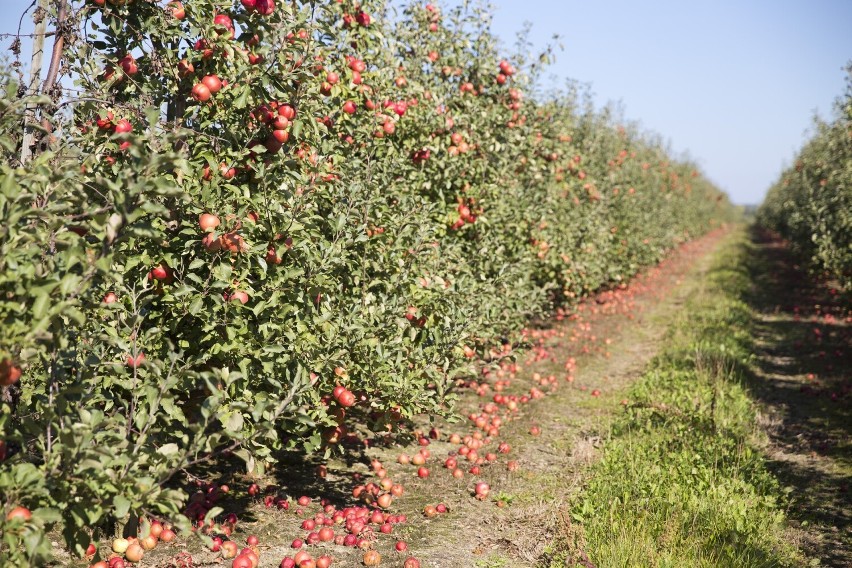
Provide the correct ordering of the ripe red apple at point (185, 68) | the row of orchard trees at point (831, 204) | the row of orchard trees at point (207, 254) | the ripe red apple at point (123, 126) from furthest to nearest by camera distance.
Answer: the row of orchard trees at point (831, 204) < the ripe red apple at point (185, 68) < the ripe red apple at point (123, 126) < the row of orchard trees at point (207, 254)

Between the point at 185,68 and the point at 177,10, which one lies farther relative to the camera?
the point at 185,68

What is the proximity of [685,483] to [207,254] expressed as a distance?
4.55 meters

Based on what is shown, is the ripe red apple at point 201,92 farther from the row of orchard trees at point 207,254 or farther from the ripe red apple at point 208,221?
the ripe red apple at point 208,221

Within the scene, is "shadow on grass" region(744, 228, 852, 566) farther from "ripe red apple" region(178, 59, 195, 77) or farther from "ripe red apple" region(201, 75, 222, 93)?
"ripe red apple" region(178, 59, 195, 77)

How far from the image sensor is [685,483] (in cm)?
564

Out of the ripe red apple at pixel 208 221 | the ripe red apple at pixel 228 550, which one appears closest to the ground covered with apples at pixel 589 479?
the ripe red apple at pixel 228 550

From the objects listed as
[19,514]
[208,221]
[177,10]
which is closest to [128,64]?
[177,10]

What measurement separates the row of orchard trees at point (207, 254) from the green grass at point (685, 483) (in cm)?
158

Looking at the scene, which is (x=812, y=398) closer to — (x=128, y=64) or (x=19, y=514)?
(x=128, y=64)

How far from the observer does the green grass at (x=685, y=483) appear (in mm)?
4457

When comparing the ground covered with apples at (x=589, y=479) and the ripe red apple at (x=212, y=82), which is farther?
the ground covered with apples at (x=589, y=479)

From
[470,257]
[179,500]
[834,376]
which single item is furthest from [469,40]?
[834,376]

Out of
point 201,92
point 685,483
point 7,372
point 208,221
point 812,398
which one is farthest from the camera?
point 812,398

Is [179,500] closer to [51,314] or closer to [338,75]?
[51,314]
